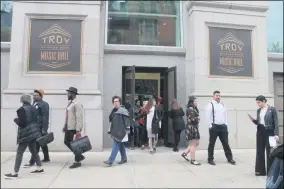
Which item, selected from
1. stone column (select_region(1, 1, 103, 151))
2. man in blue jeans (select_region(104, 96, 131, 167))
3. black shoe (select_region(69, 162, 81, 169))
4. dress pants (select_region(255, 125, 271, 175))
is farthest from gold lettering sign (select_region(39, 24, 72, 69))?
dress pants (select_region(255, 125, 271, 175))

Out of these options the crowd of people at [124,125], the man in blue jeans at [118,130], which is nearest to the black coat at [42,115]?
the crowd of people at [124,125]

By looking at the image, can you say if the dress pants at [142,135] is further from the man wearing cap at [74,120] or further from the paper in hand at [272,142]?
the paper in hand at [272,142]

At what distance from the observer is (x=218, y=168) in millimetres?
6656

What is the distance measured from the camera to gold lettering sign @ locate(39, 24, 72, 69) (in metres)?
8.88

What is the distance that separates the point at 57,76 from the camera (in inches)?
348

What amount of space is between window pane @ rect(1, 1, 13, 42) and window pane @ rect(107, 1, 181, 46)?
134 inches

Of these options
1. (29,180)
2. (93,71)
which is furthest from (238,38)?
(29,180)

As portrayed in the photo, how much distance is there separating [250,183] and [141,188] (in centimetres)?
215

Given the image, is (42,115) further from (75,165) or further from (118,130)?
(118,130)

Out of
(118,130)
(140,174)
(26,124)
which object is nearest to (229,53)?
(118,130)

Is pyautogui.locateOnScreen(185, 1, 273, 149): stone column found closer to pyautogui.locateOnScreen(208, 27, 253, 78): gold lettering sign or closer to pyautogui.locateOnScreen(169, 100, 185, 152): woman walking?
pyautogui.locateOnScreen(208, 27, 253, 78): gold lettering sign

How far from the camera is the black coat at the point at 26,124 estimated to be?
18.1 ft

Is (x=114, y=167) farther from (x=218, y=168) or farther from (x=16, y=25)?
(x=16, y=25)

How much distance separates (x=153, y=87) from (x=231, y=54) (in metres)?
3.10
